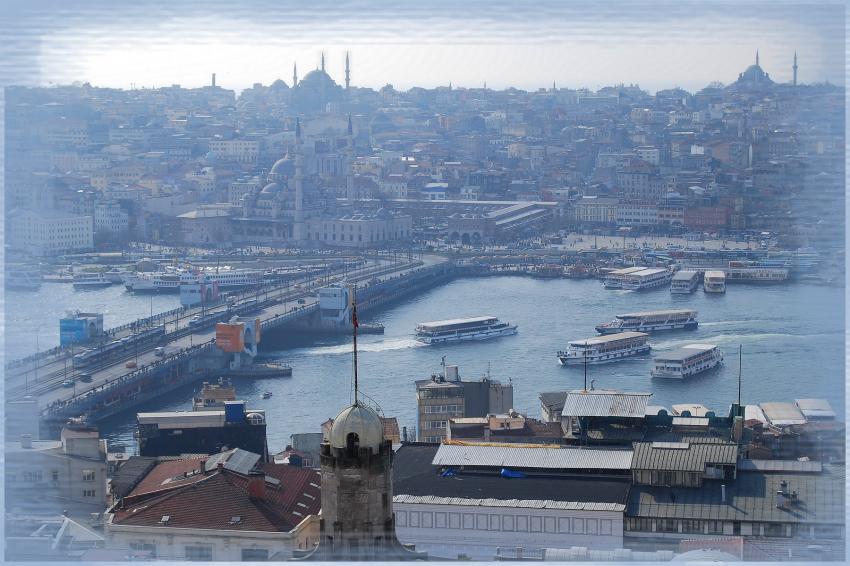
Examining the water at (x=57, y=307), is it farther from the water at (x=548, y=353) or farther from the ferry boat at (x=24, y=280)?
the water at (x=548, y=353)

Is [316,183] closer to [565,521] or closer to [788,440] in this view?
[788,440]

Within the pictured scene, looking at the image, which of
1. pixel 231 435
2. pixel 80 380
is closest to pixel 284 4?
pixel 231 435

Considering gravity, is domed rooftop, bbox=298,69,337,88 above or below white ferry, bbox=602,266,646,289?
above

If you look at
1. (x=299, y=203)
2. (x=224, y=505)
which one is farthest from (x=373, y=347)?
(x=299, y=203)

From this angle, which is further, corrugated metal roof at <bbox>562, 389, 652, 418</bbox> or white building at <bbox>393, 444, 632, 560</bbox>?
corrugated metal roof at <bbox>562, 389, 652, 418</bbox>

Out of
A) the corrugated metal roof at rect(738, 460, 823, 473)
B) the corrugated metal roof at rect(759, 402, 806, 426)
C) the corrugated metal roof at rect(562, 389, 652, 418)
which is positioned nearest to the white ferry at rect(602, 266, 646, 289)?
the corrugated metal roof at rect(759, 402, 806, 426)

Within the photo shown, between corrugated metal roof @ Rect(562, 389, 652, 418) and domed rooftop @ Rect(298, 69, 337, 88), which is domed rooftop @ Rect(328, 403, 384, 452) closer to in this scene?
corrugated metal roof @ Rect(562, 389, 652, 418)
